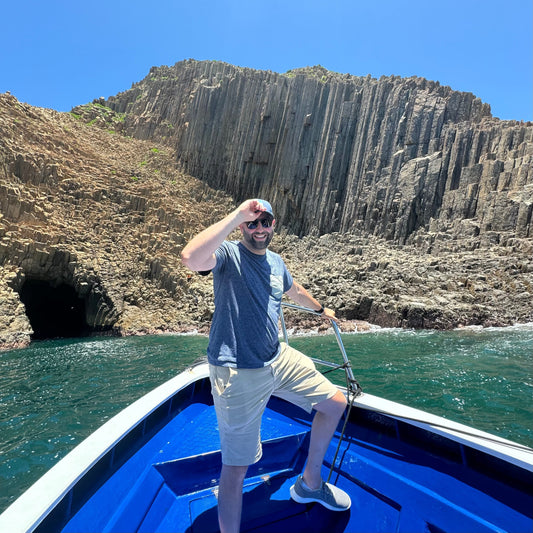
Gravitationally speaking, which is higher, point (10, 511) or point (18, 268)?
point (10, 511)

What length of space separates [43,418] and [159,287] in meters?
16.9

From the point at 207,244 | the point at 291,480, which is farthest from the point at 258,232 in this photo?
the point at 291,480

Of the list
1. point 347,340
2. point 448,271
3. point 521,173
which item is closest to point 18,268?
point 347,340

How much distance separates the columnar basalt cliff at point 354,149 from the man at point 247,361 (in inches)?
962

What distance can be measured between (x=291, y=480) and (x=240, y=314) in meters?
1.43

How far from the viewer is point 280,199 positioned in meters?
32.2

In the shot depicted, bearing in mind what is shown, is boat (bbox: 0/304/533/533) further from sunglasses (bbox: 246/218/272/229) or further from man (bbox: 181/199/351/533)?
sunglasses (bbox: 246/218/272/229)

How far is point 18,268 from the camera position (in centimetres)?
1712

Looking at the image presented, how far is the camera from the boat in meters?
1.85

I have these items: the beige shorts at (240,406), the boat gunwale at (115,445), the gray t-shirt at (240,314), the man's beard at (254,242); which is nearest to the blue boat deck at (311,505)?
the boat gunwale at (115,445)

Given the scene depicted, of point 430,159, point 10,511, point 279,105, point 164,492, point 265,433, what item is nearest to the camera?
point 10,511

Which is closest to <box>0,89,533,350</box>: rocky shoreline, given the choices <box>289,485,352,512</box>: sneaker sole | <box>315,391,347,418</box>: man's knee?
<box>289,485,352,512</box>: sneaker sole

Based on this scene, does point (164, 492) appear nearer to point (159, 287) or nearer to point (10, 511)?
point (10, 511)

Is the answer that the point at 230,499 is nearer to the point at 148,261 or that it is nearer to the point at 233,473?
the point at 233,473
